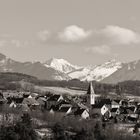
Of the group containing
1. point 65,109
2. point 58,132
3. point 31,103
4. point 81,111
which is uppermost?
point 31,103

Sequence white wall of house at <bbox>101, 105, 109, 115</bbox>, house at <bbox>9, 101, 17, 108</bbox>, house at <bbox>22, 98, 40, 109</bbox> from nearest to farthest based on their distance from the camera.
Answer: house at <bbox>9, 101, 17, 108</bbox>
white wall of house at <bbox>101, 105, 109, 115</bbox>
house at <bbox>22, 98, 40, 109</bbox>

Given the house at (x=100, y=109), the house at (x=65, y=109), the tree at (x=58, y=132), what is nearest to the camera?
the tree at (x=58, y=132)

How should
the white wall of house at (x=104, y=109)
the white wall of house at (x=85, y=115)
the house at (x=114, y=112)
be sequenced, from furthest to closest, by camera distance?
the white wall of house at (x=104, y=109), the house at (x=114, y=112), the white wall of house at (x=85, y=115)

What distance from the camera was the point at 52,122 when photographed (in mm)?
68688

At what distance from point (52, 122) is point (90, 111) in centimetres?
1721

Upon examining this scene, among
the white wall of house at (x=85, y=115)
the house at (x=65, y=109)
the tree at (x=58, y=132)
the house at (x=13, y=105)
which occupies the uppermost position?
the house at (x=13, y=105)

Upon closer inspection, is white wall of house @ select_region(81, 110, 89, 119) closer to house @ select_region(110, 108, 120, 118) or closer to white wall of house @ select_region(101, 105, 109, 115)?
white wall of house @ select_region(101, 105, 109, 115)

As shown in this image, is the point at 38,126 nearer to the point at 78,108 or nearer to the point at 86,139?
the point at 86,139

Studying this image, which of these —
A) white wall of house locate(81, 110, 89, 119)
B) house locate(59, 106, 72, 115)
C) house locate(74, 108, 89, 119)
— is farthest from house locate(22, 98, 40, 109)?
white wall of house locate(81, 110, 89, 119)

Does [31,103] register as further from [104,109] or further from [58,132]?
[58,132]

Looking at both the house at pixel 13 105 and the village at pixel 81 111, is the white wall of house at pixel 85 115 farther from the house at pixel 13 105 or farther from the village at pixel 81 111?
the house at pixel 13 105

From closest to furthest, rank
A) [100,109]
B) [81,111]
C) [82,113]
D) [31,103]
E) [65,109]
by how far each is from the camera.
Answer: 1. [82,113]
2. [81,111]
3. [65,109]
4. [100,109]
5. [31,103]

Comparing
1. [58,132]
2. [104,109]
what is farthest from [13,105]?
[58,132]

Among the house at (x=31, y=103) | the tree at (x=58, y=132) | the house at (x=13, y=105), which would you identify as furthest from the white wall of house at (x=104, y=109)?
the tree at (x=58, y=132)
